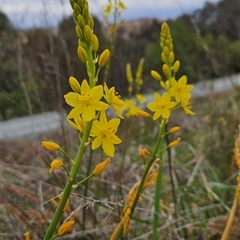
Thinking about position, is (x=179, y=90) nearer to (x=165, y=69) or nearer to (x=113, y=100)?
(x=165, y=69)

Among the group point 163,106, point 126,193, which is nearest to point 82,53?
point 163,106

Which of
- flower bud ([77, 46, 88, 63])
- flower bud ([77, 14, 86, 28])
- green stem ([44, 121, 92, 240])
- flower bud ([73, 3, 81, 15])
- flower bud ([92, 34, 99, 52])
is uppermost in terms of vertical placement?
flower bud ([73, 3, 81, 15])

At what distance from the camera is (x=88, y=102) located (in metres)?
0.92

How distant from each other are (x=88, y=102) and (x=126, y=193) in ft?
5.05

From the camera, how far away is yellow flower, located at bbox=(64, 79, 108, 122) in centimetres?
92

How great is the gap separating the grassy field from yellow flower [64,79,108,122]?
177 millimetres

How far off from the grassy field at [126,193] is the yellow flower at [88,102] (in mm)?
177

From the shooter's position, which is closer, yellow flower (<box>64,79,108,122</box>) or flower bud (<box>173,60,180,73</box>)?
yellow flower (<box>64,79,108,122</box>)

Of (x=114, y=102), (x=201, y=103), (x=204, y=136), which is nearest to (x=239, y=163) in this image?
(x=114, y=102)

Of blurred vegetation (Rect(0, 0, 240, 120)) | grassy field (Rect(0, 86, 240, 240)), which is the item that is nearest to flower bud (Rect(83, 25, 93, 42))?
grassy field (Rect(0, 86, 240, 240))

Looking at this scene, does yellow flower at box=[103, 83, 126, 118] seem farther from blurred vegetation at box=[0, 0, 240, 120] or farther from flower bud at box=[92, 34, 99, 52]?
blurred vegetation at box=[0, 0, 240, 120]

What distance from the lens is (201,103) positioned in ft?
22.6

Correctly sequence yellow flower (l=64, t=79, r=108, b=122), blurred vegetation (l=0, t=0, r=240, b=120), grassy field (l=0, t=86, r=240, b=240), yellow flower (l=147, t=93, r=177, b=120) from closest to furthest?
yellow flower (l=64, t=79, r=108, b=122) → yellow flower (l=147, t=93, r=177, b=120) → grassy field (l=0, t=86, r=240, b=240) → blurred vegetation (l=0, t=0, r=240, b=120)

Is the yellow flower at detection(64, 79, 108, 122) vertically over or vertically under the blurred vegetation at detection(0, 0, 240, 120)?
under
